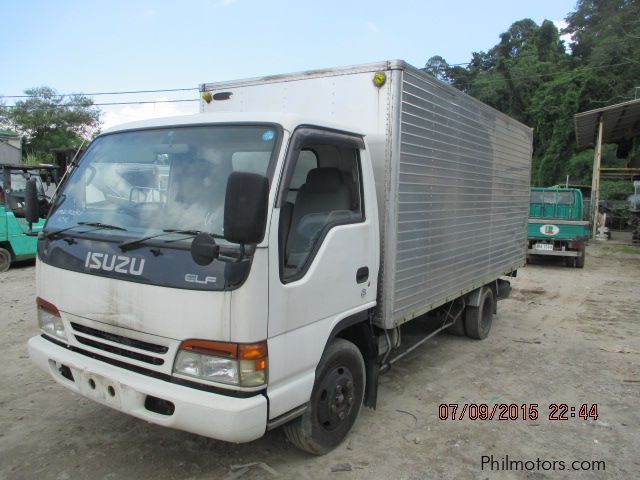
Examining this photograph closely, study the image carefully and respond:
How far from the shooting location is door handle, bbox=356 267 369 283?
11.0 ft

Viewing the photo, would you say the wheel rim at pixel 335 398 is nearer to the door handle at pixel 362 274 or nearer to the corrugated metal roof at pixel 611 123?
the door handle at pixel 362 274

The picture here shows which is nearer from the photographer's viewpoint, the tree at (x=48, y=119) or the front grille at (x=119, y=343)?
the front grille at (x=119, y=343)

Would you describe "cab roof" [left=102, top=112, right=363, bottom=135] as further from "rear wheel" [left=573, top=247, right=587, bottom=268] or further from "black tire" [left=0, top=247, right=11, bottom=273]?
"rear wheel" [left=573, top=247, right=587, bottom=268]

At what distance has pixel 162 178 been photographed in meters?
3.02

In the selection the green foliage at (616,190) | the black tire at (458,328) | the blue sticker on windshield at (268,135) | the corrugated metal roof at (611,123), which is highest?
the corrugated metal roof at (611,123)

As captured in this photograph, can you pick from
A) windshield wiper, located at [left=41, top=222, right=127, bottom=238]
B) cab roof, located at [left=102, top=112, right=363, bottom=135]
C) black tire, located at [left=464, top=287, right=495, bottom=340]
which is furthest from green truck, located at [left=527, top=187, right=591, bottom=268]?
windshield wiper, located at [left=41, top=222, right=127, bottom=238]

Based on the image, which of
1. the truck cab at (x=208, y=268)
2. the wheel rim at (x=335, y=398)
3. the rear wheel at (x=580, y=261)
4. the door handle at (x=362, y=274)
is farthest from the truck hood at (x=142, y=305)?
the rear wheel at (x=580, y=261)

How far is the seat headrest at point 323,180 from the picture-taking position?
11.2 ft

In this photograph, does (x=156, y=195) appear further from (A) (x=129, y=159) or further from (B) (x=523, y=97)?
(B) (x=523, y=97)

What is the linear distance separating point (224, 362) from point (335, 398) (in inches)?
44.8

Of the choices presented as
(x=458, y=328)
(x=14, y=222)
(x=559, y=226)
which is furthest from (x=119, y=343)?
(x=559, y=226)

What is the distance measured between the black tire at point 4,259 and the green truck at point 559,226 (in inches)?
492

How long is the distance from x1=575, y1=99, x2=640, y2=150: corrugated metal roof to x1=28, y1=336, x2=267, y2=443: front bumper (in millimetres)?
20214

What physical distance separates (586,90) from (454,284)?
126 ft
